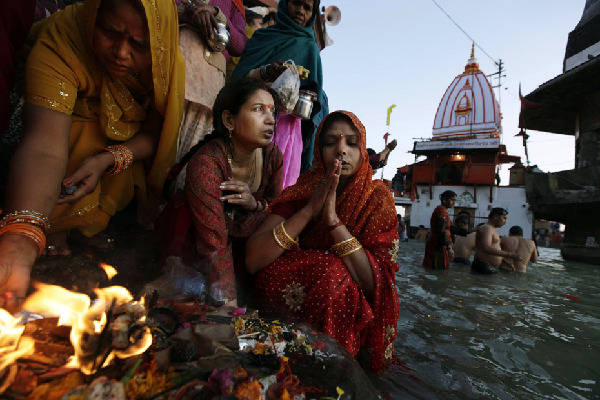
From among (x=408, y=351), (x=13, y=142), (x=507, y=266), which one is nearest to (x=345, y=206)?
(x=408, y=351)

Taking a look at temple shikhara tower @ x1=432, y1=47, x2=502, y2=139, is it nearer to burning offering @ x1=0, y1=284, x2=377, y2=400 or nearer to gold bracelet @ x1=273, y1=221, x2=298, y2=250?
gold bracelet @ x1=273, y1=221, x2=298, y2=250

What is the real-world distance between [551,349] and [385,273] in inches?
72.8

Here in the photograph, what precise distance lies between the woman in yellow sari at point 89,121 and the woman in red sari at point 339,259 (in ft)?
3.50

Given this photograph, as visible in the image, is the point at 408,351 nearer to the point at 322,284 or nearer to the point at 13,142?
the point at 322,284

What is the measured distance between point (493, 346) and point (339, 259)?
5.58ft

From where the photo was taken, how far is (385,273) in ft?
6.95

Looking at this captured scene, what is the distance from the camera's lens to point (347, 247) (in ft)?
6.90

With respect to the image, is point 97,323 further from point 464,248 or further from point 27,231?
point 464,248

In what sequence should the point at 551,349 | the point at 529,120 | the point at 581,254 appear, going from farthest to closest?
the point at 529,120 → the point at 581,254 → the point at 551,349

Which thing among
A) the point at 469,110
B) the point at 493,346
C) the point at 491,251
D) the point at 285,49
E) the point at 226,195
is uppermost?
the point at 469,110

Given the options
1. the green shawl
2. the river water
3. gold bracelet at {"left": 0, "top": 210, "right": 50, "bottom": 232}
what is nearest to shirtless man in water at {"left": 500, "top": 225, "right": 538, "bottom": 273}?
the river water

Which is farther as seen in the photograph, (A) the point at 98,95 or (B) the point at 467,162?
(B) the point at 467,162

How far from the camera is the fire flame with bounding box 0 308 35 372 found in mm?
881

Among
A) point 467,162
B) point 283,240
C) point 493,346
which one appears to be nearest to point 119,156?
point 283,240
